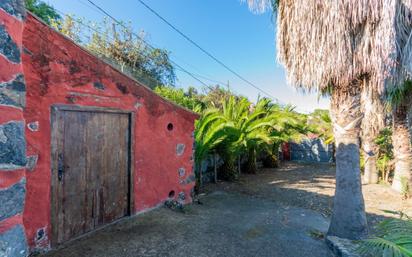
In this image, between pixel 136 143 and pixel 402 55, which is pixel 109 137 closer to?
pixel 136 143

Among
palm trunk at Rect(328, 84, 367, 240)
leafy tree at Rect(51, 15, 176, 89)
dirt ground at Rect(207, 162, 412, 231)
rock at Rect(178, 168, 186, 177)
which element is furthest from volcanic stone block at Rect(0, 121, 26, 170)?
leafy tree at Rect(51, 15, 176, 89)

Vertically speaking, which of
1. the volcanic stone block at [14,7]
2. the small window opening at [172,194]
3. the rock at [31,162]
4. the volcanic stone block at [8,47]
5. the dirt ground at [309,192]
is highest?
the volcanic stone block at [14,7]

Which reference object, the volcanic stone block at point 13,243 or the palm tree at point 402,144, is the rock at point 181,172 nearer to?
the volcanic stone block at point 13,243

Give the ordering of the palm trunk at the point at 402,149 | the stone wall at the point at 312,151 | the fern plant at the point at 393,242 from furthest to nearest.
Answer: the stone wall at the point at 312,151 < the palm trunk at the point at 402,149 < the fern plant at the point at 393,242

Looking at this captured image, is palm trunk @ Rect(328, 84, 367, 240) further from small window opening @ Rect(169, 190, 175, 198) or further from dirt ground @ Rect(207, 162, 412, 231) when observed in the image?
→ small window opening @ Rect(169, 190, 175, 198)

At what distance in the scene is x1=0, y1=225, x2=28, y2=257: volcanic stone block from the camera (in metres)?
1.76

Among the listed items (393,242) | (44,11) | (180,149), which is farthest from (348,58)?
(44,11)

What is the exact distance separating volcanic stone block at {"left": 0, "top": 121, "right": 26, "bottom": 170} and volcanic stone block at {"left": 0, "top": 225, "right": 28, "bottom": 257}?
0.51m

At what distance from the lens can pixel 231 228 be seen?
487 cm

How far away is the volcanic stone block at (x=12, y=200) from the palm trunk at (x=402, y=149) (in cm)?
1050

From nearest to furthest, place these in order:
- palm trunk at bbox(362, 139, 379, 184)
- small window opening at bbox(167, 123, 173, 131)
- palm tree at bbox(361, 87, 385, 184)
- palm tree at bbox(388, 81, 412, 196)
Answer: small window opening at bbox(167, 123, 173, 131), palm tree at bbox(388, 81, 412, 196), palm tree at bbox(361, 87, 385, 184), palm trunk at bbox(362, 139, 379, 184)

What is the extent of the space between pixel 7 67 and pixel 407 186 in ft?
35.6

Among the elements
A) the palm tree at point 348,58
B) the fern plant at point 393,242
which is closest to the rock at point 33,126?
the fern plant at point 393,242

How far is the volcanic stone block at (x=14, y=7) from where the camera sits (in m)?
1.88
